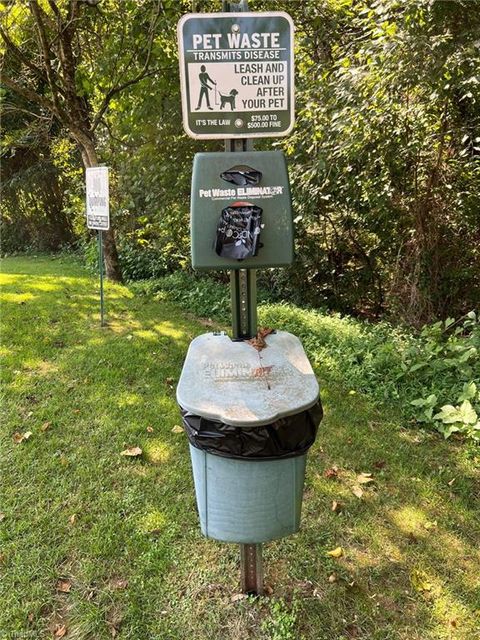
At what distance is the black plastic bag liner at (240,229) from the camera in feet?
5.60

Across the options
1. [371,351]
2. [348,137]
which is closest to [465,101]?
[348,137]

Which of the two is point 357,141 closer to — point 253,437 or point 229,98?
point 229,98

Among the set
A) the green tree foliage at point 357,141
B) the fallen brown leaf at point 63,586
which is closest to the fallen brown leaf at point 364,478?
the fallen brown leaf at point 63,586

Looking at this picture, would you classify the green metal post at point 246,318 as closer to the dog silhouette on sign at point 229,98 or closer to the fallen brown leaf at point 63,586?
the dog silhouette on sign at point 229,98

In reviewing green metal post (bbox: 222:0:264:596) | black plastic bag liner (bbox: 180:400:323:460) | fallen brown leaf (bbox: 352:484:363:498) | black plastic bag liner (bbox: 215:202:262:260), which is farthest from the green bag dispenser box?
fallen brown leaf (bbox: 352:484:363:498)

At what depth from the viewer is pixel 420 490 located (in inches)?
101

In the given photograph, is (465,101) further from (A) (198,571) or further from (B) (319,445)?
(A) (198,571)

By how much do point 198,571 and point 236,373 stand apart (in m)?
1.01

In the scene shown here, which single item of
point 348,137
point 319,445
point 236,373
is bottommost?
point 319,445

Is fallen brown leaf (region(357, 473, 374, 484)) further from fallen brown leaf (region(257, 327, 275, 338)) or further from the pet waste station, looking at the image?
fallen brown leaf (region(257, 327, 275, 338))

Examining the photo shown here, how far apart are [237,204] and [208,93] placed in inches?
15.8

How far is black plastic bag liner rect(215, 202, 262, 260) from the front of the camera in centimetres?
171

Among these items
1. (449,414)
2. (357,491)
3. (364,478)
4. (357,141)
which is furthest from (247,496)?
(357,141)

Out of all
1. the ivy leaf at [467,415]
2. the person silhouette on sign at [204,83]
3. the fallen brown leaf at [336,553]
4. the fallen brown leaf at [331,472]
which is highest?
the person silhouette on sign at [204,83]
